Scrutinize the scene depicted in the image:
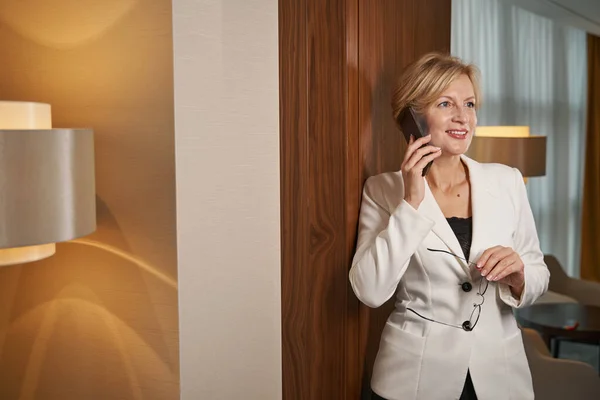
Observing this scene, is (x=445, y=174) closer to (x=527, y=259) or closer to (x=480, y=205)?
(x=480, y=205)

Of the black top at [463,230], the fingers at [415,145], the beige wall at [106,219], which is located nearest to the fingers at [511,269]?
the black top at [463,230]

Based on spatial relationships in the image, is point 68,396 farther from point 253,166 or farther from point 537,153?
point 537,153

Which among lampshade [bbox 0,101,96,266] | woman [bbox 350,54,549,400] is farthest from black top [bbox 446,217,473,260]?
lampshade [bbox 0,101,96,266]

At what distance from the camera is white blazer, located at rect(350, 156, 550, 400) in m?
2.08

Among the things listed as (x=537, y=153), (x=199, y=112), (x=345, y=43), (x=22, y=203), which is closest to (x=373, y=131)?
(x=345, y=43)

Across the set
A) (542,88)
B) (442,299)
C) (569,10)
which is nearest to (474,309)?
(442,299)

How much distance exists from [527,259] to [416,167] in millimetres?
449

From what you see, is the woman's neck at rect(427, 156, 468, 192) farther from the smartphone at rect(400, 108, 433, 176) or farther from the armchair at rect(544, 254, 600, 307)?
the armchair at rect(544, 254, 600, 307)

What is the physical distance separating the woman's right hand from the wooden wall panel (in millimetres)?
220

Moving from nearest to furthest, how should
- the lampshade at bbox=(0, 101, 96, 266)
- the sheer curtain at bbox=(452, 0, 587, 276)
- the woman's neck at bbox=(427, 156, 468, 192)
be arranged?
the lampshade at bbox=(0, 101, 96, 266), the woman's neck at bbox=(427, 156, 468, 192), the sheer curtain at bbox=(452, 0, 587, 276)

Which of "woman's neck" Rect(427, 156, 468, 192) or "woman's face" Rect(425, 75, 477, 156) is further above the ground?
"woman's face" Rect(425, 75, 477, 156)

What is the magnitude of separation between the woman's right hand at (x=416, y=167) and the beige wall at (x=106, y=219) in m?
0.64

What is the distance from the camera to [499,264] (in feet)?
→ 6.63

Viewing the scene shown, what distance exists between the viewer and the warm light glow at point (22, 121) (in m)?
1.81
